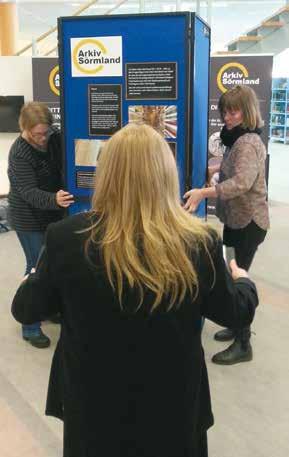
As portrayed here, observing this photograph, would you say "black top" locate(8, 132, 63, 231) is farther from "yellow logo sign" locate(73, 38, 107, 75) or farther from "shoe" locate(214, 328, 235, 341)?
"shoe" locate(214, 328, 235, 341)

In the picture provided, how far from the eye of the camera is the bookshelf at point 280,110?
555 inches

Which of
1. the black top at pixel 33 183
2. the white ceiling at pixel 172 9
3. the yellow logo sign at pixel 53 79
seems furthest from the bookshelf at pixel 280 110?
the black top at pixel 33 183

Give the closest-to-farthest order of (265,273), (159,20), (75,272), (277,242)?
(75,272) < (159,20) < (265,273) < (277,242)

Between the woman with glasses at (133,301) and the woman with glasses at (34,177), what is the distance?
1.46 metres

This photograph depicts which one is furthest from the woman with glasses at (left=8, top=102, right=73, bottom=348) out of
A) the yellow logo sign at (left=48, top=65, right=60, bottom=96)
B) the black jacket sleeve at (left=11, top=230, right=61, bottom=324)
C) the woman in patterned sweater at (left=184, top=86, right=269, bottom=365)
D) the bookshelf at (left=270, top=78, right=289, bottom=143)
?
the bookshelf at (left=270, top=78, right=289, bottom=143)

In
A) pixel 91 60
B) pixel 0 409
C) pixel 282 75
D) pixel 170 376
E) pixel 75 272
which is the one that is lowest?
pixel 0 409

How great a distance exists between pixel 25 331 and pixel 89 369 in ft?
6.99

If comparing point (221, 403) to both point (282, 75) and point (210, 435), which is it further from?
point (282, 75)

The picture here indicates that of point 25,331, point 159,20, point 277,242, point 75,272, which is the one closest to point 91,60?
point 159,20

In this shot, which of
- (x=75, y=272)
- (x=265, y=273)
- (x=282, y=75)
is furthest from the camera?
(x=282, y=75)

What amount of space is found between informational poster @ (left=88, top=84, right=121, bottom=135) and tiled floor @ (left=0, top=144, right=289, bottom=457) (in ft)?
4.71

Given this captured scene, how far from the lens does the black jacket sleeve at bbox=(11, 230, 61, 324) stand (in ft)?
4.02

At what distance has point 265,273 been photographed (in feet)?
14.7

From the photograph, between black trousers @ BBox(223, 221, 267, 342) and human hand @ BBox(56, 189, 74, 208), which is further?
black trousers @ BBox(223, 221, 267, 342)
